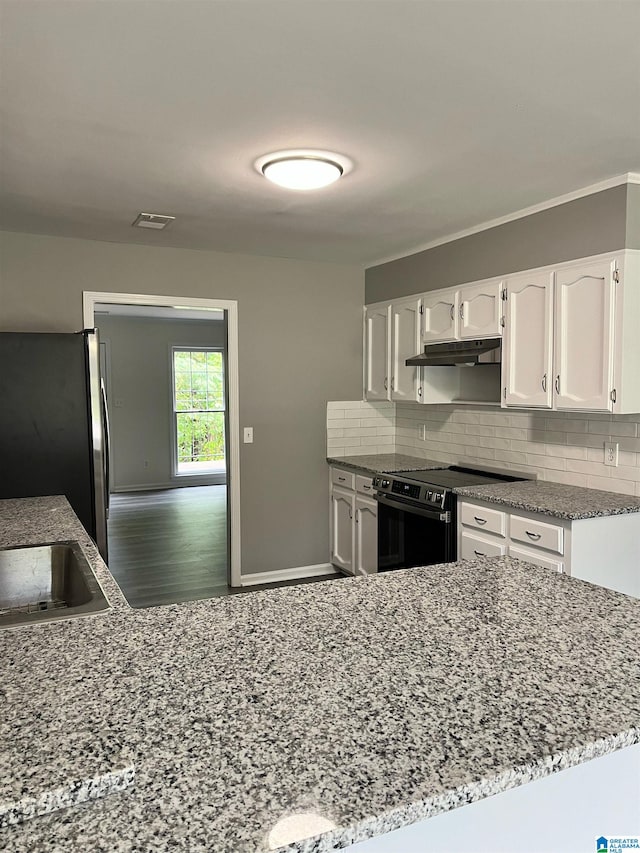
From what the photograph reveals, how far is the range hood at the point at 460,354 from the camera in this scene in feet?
11.5

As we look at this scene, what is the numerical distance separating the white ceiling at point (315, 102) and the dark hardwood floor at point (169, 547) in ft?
8.55

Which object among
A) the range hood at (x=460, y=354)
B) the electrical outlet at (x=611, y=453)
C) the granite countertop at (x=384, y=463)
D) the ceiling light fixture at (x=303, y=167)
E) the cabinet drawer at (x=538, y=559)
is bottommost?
the cabinet drawer at (x=538, y=559)

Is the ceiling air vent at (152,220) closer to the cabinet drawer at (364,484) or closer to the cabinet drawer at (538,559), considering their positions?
the cabinet drawer at (364,484)

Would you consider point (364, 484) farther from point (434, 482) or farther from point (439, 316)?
point (439, 316)

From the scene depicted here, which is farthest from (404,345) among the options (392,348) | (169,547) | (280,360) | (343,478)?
(169,547)

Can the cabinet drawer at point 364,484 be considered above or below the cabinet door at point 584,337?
below

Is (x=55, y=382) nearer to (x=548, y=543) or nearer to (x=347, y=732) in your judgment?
(x=548, y=543)

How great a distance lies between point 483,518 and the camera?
Result: 3.21 metres

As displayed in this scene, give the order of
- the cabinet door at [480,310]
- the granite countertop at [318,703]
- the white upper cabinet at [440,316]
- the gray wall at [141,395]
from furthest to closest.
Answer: the gray wall at [141,395]
the white upper cabinet at [440,316]
the cabinet door at [480,310]
the granite countertop at [318,703]

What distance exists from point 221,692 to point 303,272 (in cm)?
401

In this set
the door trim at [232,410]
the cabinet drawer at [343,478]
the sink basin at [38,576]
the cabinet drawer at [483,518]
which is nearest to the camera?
the sink basin at [38,576]

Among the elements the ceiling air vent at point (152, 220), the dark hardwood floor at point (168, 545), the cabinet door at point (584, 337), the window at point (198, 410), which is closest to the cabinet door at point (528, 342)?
the cabinet door at point (584, 337)

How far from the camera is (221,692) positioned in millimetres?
954

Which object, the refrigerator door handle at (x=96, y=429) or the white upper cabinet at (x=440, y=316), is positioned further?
the white upper cabinet at (x=440, y=316)
